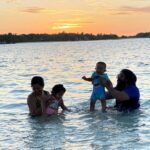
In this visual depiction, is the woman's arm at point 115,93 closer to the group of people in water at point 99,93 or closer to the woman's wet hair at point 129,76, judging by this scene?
the group of people in water at point 99,93

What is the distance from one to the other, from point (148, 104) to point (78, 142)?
517 centimetres

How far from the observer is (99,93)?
37.5 ft

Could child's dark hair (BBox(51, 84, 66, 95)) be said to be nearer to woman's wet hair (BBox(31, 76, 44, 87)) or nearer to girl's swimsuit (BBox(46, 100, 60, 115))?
girl's swimsuit (BBox(46, 100, 60, 115))

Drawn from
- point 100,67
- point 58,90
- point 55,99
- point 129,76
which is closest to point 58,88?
point 58,90

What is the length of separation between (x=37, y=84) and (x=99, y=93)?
161cm

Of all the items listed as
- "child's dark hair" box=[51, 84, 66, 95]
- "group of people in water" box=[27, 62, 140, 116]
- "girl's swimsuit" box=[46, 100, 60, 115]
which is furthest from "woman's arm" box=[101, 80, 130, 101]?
"girl's swimsuit" box=[46, 100, 60, 115]

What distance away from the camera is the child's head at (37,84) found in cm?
1045

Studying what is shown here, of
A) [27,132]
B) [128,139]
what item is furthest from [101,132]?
[27,132]

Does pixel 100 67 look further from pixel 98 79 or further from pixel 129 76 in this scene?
pixel 129 76

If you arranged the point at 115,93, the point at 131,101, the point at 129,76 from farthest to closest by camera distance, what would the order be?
the point at 131,101, the point at 129,76, the point at 115,93

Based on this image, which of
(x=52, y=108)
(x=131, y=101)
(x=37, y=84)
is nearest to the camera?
(x=37, y=84)

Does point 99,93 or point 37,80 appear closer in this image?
point 37,80

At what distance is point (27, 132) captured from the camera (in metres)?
9.84

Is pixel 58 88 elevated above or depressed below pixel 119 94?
above
